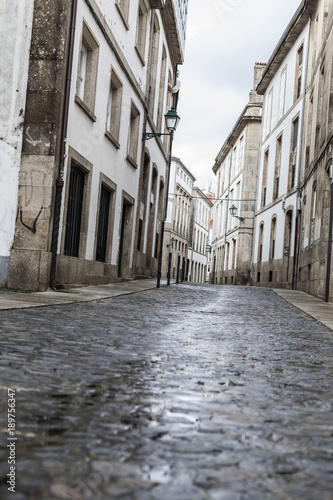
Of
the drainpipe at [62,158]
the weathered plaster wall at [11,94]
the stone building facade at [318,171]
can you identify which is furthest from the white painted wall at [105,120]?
the stone building facade at [318,171]

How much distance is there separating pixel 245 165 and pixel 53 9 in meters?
25.7

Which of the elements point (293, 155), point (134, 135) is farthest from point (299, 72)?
point (134, 135)

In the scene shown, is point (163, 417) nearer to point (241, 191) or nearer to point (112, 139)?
point (112, 139)

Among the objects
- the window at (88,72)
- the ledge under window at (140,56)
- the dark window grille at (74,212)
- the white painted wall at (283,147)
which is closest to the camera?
the dark window grille at (74,212)

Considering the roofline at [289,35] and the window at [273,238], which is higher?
the roofline at [289,35]

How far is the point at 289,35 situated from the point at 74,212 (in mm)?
16587

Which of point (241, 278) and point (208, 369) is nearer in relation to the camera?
point (208, 369)

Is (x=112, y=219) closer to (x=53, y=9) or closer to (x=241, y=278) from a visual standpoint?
(x=53, y=9)

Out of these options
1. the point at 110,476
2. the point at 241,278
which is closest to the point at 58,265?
the point at 110,476

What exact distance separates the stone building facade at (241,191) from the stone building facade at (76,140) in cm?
1664

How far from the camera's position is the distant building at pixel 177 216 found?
54.1 m

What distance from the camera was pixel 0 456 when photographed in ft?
5.57

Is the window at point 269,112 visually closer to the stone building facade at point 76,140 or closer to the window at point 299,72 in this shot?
the window at point 299,72

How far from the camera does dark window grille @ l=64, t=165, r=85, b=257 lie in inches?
447
